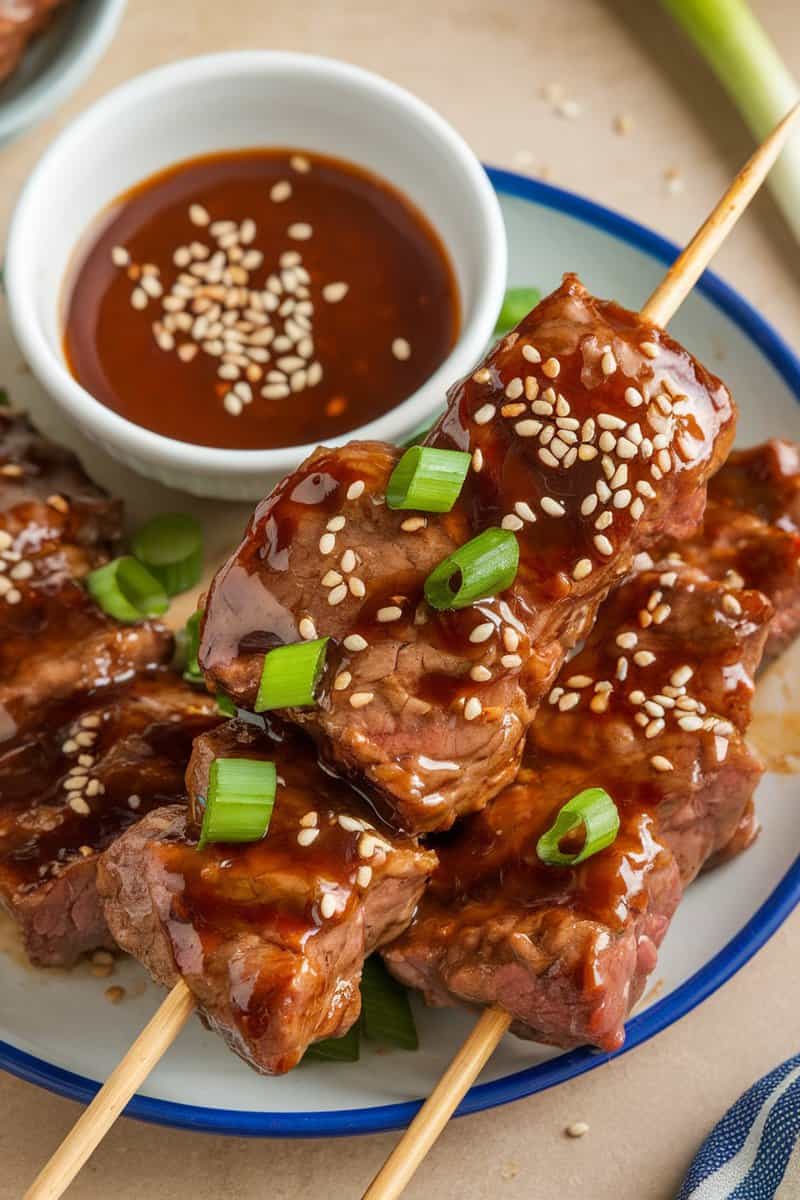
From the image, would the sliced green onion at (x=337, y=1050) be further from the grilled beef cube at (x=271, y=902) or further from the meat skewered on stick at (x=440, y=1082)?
the grilled beef cube at (x=271, y=902)

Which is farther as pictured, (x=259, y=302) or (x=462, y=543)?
(x=259, y=302)

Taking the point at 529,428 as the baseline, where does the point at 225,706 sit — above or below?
below

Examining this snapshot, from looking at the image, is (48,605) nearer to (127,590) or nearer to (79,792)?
(127,590)

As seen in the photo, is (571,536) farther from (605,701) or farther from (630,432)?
(605,701)

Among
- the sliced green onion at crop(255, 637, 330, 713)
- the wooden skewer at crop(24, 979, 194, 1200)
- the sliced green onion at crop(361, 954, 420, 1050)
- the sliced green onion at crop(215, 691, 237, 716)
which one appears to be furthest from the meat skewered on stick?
the sliced green onion at crop(215, 691, 237, 716)

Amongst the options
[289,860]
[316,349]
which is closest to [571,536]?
[289,860]

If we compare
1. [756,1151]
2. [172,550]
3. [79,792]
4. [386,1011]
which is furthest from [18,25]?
[756,1151]

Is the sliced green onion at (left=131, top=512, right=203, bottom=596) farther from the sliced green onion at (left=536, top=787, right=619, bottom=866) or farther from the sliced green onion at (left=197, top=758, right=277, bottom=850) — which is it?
the sliced green onion at (left=536, top=787, right=619, bottom=866)
